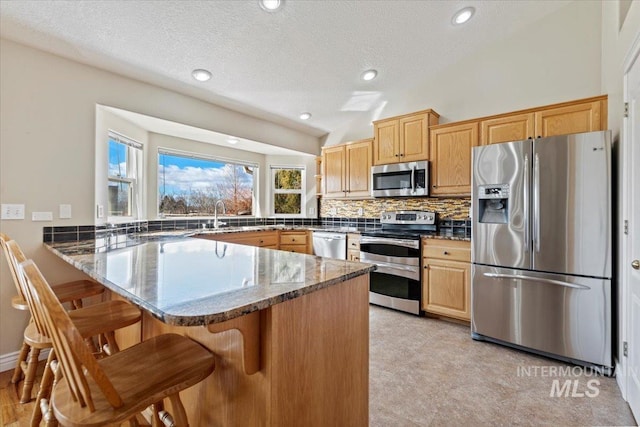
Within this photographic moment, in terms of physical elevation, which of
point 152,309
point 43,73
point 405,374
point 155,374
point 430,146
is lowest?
point 405,374

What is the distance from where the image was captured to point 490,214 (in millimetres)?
2602

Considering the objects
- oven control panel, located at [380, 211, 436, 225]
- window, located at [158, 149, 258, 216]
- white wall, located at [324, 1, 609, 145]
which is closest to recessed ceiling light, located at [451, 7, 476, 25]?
white wall, located at [324, 1, 609, 145]

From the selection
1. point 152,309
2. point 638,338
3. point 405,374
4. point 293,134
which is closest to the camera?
point 152,309

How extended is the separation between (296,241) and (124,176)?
2.28 m

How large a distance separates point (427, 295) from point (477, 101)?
7.67ft

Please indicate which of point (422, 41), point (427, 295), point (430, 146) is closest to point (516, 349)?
point (427, 295)

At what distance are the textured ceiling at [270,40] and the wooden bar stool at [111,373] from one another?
2069 millimetres

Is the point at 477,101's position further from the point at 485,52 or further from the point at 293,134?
the point at 293,134

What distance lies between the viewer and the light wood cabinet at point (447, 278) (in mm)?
2875

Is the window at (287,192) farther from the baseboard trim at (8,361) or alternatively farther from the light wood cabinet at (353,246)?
the baseboard trim at (8,361)

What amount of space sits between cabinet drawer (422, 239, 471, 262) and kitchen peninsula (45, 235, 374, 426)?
191 centimetres

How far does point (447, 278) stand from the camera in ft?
9.78

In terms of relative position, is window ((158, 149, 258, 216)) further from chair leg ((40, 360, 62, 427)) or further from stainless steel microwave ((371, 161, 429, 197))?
chair leg ((40, 360, 62, 427))

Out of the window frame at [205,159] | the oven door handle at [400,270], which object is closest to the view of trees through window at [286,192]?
the window frame at [205,159]
